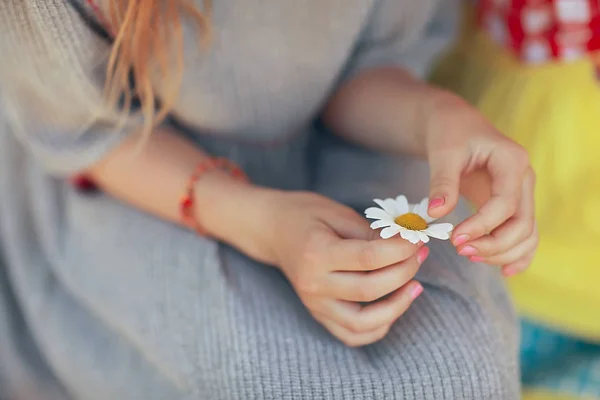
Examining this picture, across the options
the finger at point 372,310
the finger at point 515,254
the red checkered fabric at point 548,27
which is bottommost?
the finger at point 372,310

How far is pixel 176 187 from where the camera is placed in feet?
2.07

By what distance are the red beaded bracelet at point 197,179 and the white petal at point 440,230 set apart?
261 millimetres

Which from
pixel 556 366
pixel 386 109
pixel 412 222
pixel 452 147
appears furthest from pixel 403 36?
pixel 556 366

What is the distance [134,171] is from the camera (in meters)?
0.65

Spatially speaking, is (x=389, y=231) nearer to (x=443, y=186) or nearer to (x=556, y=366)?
(x=443, y=186)

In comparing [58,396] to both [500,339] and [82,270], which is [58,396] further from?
[500,339]

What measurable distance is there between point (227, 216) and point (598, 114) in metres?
0.47

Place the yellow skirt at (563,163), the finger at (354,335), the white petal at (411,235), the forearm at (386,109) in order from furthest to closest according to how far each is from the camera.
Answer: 1. the yellow skirt at (563,163)
2. the forearm at (386,109)
3. the finger at (354,335)
4. the white petal at (411,235)

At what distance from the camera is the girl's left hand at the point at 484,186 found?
46cm

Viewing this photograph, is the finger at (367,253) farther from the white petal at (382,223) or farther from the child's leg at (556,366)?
the child's leg at (556,366)

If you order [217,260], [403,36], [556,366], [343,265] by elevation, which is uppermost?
[403,36]

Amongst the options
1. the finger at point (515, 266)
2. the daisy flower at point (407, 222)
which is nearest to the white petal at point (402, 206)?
the daisy flower at point (407, 222)

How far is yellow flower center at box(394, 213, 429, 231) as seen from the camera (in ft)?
1.44

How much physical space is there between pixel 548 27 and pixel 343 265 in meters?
0.44
